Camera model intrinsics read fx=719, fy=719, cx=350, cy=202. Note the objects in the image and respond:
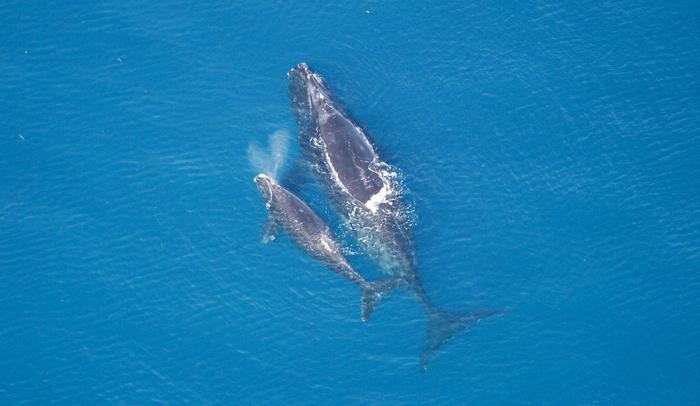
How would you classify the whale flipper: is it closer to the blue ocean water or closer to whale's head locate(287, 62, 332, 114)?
the blue ocean water

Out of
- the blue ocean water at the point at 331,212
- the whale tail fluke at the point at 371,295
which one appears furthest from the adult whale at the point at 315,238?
the blue ocean water at the point at 331,212

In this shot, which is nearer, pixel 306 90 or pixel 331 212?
pixel 331 212

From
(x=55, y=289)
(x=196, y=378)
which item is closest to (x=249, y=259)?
(x=196, y=378)

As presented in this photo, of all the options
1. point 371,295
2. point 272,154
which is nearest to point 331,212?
point 272,154

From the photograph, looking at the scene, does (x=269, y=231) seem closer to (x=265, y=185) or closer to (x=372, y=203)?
(x=265, y=185)

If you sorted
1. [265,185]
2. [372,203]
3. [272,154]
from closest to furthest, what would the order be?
1. [372,203]
2. [265,185]
3. [272,154]

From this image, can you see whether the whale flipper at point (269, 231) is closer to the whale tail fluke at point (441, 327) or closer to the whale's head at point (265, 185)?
the whale's head at point (265, 185)
